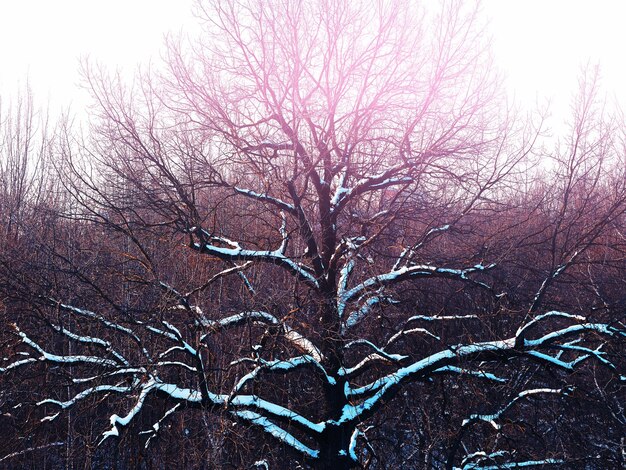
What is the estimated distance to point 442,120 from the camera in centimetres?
837

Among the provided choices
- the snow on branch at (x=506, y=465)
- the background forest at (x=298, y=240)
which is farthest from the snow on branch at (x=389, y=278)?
the snow on branch at (x=506, y=465)

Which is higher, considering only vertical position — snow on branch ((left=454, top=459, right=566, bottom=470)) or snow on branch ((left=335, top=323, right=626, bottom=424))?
snow on branch ((left=335, top=323, right=626, bottom=424))

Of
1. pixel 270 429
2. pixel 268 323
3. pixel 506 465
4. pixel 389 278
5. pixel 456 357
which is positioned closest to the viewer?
pixel 268 323

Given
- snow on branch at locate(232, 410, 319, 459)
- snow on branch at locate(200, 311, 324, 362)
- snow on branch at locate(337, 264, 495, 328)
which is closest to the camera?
snow on branch at locate(200, 311, 324, 362)

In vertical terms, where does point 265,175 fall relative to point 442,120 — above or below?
below

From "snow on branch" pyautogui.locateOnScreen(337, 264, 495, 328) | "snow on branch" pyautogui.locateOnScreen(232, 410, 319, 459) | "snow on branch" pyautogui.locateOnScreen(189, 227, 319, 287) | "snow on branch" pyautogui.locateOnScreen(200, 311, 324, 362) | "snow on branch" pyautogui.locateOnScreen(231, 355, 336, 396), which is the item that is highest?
"snow on branch" pyautogui.locateOnScreen(189, 227, 319, 287)

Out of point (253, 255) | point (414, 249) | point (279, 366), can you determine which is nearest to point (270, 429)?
point (279, 366)

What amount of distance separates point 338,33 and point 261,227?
132 inches

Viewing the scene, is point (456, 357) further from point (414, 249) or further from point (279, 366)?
point (279, 366)

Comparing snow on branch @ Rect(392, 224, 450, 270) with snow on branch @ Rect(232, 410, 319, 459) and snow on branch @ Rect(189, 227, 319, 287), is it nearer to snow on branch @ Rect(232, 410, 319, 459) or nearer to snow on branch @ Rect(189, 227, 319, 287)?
snow on branch @ Rect(189, 227, 319, 287)

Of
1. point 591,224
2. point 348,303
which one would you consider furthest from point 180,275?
point 591,224

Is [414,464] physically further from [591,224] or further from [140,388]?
[140,388]

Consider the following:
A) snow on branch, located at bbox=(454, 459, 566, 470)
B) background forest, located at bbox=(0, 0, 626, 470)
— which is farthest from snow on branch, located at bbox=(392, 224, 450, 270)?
snow on branch, located at bbox=(454, 459, 566, 470)

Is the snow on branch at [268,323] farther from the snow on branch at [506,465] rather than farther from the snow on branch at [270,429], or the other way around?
the snow on branch at [506,465]
